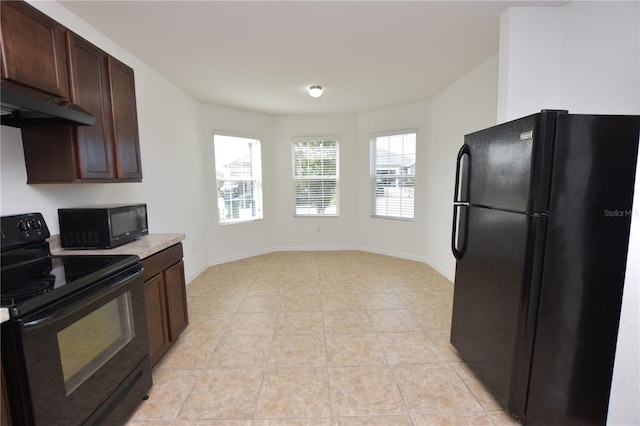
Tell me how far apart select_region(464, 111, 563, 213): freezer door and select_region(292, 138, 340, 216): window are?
3.63 m

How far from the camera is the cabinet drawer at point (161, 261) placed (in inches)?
76.7

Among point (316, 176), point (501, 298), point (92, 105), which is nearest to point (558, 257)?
point (501, 298)

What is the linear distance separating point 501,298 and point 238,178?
4.16 m

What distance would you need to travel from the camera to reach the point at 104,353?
4.89 feet

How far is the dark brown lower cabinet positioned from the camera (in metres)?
2.00

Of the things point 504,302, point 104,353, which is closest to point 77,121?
point 104,353

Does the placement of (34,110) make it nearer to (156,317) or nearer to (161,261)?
(161,261)

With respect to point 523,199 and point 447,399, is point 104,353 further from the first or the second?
point 523,199

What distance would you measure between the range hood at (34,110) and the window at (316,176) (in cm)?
385

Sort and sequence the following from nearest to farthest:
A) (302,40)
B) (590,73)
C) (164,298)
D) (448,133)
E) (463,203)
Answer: (590,73) → (463,203) → (164,298) → (302,40) → (448,133)

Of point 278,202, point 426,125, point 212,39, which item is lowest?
point 278,202

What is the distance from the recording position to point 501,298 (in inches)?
65.5

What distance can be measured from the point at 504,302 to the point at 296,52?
2.58m

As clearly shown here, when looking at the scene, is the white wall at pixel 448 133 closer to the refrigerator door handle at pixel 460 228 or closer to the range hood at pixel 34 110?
the refrigerator door handle at pixel 460 228
